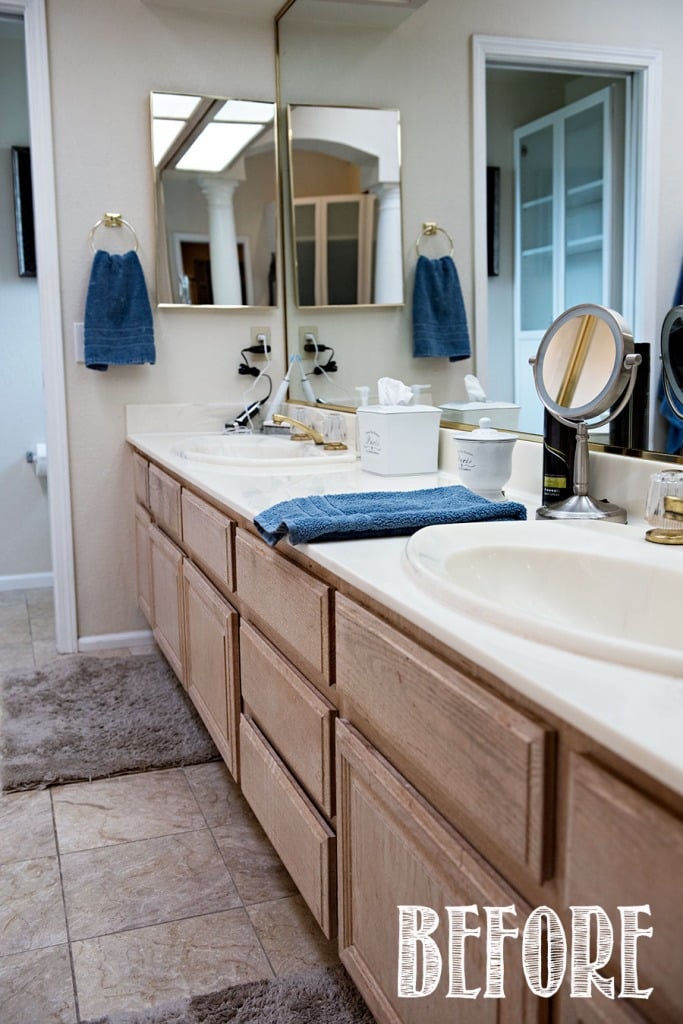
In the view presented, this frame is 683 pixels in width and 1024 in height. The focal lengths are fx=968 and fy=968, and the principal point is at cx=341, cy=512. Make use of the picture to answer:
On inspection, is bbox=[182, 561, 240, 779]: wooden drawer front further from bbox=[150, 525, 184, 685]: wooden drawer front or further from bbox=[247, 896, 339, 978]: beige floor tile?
bbox=[247, 896, 339, 978]: beige floor tile

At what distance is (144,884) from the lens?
189cm

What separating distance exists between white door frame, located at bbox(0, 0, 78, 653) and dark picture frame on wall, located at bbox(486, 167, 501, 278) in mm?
1746

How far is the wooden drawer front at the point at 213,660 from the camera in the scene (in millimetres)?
1963

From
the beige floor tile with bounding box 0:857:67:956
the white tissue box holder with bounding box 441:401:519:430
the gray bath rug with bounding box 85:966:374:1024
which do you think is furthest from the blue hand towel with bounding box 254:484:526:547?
the beige floor tile with bounding box 0:857:67:956

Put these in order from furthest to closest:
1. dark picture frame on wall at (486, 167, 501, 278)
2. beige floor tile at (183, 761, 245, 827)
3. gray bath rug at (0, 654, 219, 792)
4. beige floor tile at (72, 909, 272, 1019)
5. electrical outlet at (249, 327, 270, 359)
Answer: electrical outlet at (249, 327, 270, 359) → gray bath rug at (0, 654, 219, 792) → beige floor tile at (183, 761, 245, 827) → dark picture frame on wall at (486, 167, 501, 278) → beige floor tile at (72, 909, 272, 1019)

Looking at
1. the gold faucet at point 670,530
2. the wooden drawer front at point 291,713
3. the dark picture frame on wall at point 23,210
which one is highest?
the dark picture frame on wall at point 23,210

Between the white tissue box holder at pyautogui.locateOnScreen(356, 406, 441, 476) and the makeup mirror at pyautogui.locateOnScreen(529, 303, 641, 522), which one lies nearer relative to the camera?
the makeup mirror at pyautogui.locateOnScreen(529, 303, 641, 522)

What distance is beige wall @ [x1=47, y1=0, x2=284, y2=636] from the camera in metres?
3.08

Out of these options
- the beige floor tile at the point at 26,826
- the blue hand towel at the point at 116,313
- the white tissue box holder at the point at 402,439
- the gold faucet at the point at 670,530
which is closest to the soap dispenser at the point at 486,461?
the white tissue box holder at the point at 402,439

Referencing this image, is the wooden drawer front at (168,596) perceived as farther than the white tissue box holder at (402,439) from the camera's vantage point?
Yes

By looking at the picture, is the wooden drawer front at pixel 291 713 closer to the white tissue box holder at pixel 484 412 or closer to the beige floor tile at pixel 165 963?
the beige floor tile at pixel 165 963

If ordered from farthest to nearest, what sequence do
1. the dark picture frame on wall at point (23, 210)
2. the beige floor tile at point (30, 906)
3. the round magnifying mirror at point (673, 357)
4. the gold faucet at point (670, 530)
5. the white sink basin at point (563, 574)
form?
the dark picture frame on wall at point (23, 210) → the beige floor tile at point (30, 906) → the round magnifying mirror at point (673, 357) → the gold faucet at point (670, 530) → the white sink basin at point (563, 574)

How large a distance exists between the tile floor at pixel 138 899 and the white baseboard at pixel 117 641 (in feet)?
3.56

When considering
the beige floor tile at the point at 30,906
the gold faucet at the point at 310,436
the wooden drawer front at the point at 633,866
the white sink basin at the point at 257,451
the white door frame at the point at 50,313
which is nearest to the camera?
the wooden drawer front at the point at 633,866
